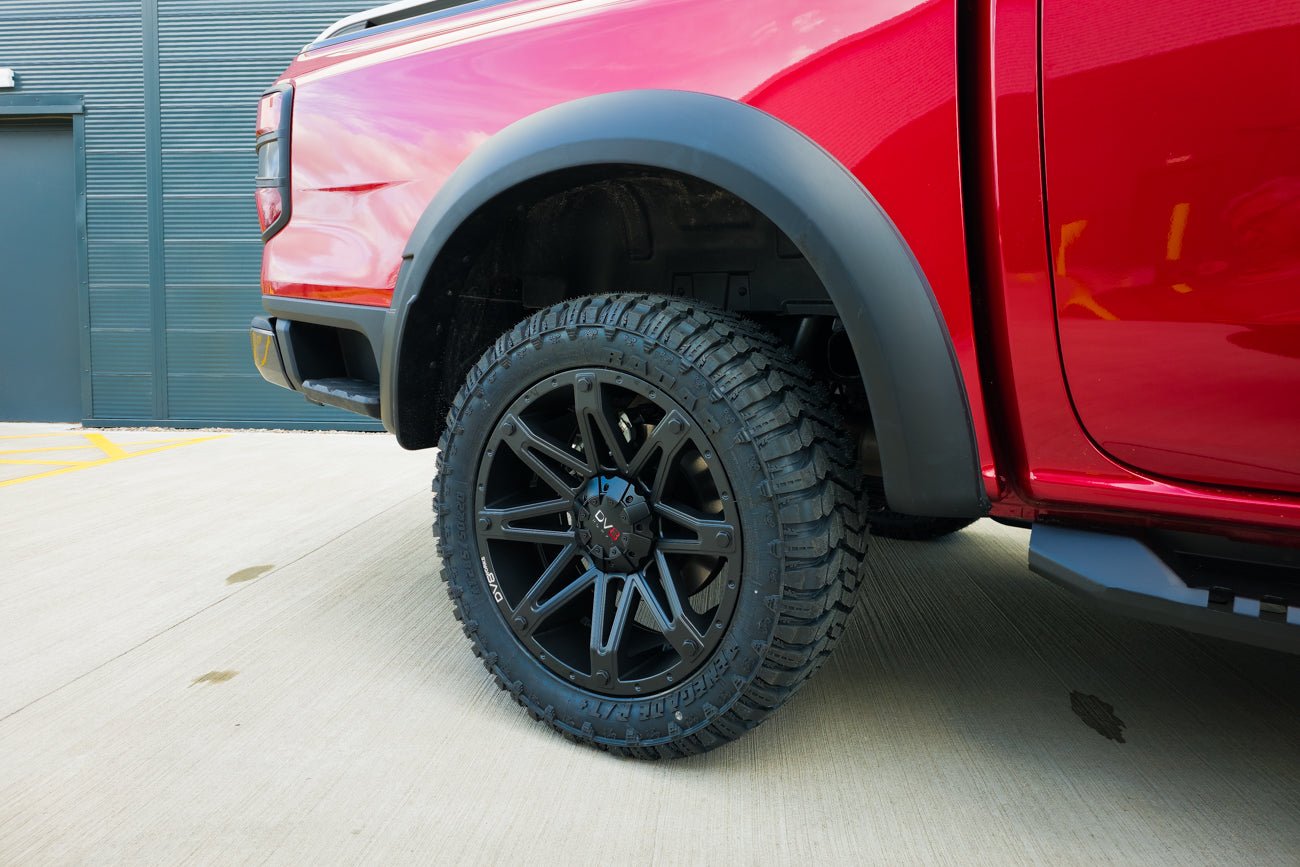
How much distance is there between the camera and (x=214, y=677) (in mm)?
1798

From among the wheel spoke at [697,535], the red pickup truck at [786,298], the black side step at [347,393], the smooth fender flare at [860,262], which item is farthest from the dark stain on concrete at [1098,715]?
the black side step at [347,393]

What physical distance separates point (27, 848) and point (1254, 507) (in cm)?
177

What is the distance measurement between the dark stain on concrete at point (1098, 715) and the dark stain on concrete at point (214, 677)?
5.86ft

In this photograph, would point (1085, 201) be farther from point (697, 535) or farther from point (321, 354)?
point (321, 354)

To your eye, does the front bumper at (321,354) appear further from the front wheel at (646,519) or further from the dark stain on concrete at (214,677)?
the dark stain on concrete at (214,677)

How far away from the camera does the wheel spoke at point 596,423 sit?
1.45 metres

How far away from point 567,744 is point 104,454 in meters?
4.97

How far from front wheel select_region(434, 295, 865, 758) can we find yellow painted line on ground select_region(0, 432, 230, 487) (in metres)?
3.74

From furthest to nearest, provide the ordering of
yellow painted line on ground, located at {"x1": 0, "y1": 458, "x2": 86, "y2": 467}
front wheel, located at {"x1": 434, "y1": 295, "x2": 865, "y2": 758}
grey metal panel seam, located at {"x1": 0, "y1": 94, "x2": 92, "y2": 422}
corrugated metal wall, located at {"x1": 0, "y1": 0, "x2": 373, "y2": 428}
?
grey metal panel seam, located at {"x1": 0, "y1": 94, "x2": 92, "y2": 422} < corrugated metal wall, located at {"x1": 0, "y1": 0, "x2": 373, "y2": 428} < yellow painted line on ground, located at {"x1": 0, "y1": 458, "x2": 86, "y2": 467} < front wheel, located at {"x1": 434, "y1": 295, "x2": 865, "y2": 758}

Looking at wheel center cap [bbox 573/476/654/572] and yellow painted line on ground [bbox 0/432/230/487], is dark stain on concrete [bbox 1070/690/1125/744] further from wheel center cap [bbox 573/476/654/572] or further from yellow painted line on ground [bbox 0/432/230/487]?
yellow painted line on ground [bbox 0/432/230/487]

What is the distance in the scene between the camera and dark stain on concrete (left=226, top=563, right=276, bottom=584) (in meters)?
2.50

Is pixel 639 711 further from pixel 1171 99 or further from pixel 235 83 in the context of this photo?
pixel 235 83

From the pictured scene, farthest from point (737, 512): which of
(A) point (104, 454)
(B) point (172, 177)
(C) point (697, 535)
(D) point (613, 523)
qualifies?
(B) point (172, 177)

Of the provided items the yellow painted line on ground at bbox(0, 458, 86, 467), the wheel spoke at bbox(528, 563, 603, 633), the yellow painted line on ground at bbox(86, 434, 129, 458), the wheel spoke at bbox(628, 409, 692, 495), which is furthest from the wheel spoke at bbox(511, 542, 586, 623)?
the yellow painted line on ground at bbox(86, 434, 129, 458)
